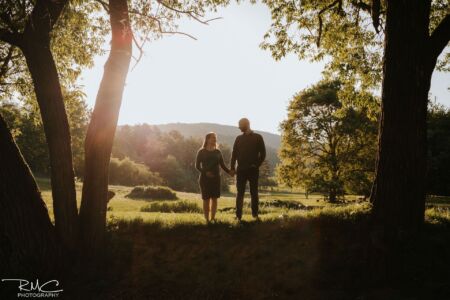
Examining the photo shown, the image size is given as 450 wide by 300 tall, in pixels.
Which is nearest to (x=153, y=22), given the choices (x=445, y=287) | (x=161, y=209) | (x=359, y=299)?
(x=359, y=299)

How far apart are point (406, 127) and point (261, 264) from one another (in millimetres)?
3836

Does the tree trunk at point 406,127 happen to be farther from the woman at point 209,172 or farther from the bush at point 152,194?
the bush at point 152,194

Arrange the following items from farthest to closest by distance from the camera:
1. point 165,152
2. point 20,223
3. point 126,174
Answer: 1. point 165,152
2. point 126,174
3. point 20,223

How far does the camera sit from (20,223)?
5.95 meters

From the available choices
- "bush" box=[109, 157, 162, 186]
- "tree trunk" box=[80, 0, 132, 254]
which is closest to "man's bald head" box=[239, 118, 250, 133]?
"tree trunk" box=[80, 0, 132, 254]

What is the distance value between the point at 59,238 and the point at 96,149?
1.98 m

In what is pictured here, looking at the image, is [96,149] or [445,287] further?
[96,149]

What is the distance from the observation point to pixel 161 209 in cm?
1847

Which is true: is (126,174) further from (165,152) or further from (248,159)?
(248,159)

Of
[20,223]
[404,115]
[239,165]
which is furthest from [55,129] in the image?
[404,115]

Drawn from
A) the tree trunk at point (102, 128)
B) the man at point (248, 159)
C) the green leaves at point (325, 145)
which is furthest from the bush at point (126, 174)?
the tree trunk at point (102, 128)

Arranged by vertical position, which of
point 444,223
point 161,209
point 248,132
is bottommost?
point 161,209

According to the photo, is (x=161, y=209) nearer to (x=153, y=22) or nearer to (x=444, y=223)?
(x=153, y=22)

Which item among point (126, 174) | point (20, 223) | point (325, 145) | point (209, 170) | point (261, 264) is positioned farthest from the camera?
point (126, 174)
